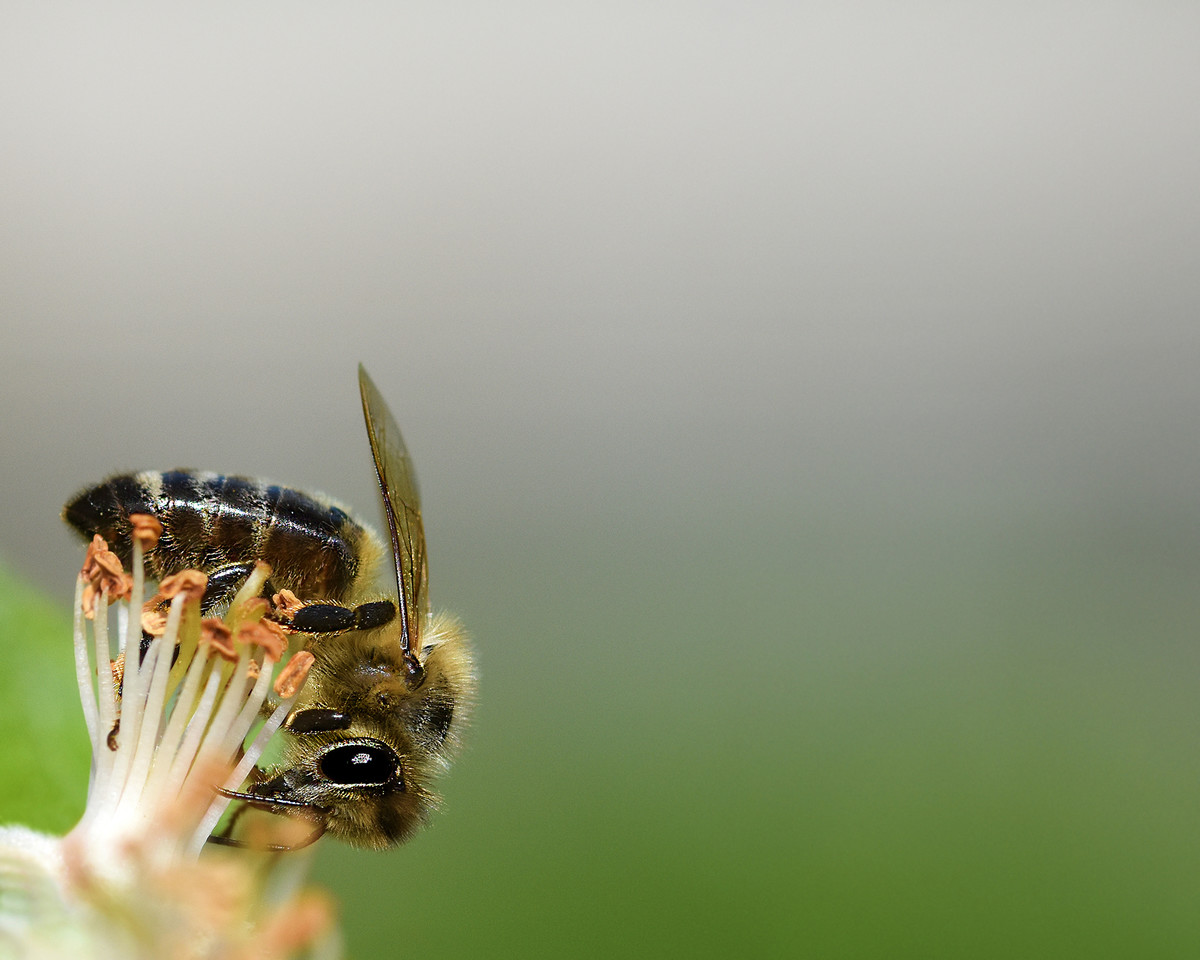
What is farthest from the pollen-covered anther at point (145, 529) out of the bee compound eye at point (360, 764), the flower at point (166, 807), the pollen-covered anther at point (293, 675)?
the bee compound eye at point (360, 764)

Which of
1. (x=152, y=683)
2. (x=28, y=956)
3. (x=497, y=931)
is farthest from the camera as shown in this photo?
(x=497, y=931)

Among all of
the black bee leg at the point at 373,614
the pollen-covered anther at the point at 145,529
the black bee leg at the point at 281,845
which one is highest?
the pollen-covered anther at the point at 145,529

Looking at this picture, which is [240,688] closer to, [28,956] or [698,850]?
[28,956]

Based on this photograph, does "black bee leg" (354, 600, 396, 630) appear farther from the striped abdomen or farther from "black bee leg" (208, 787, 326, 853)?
"black bee leg" (208, 787, 326, 853)

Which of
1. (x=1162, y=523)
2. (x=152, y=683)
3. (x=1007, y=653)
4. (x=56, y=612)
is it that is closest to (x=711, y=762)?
(x=1007, y=653)

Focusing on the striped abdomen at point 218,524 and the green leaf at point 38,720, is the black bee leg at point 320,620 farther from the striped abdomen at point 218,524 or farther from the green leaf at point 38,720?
the green leaf at point 38,720

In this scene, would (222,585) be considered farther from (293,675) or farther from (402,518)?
(402,518)
